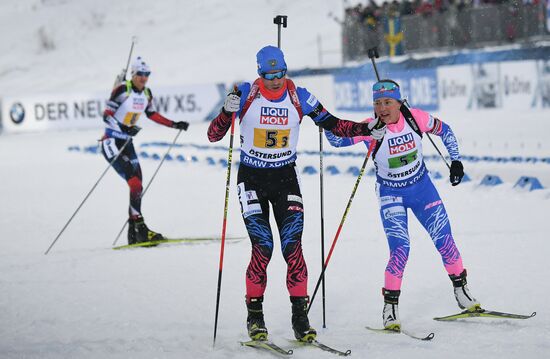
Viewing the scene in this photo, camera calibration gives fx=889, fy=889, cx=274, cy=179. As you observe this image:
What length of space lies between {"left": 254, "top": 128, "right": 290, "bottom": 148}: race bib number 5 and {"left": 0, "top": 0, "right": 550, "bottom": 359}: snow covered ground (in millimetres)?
1414

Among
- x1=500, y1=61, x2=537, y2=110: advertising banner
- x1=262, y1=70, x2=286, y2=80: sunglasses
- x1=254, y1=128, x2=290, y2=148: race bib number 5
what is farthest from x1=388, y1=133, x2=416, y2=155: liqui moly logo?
x1=500, y1=61, x2=537, y2=110: advertising banner

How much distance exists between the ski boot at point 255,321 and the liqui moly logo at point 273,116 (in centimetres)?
129

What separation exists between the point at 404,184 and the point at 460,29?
2074 centimetres

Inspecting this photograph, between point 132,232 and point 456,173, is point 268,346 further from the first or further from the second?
point 132,232

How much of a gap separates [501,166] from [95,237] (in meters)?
7.88

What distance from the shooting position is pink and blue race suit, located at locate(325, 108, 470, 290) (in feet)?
22.2

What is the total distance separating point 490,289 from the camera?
7.68 metres

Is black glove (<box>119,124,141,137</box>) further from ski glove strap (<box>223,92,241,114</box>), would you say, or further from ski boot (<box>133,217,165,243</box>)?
ski glove strap (<box>223,92,241,114</box>)

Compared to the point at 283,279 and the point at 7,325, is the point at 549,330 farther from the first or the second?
the point at 7,325

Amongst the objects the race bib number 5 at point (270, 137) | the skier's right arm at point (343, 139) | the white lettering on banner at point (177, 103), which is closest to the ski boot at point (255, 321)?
the race bib number 5 at point (270, 137)

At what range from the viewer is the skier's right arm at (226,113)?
6.27m

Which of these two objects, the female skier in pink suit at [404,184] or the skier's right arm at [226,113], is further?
the female skier in pink suit at [404,184]

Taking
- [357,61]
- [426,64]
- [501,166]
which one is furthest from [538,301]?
[357,61]

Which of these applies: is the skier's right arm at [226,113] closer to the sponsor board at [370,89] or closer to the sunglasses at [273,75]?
the sunglasses at [273,75]
